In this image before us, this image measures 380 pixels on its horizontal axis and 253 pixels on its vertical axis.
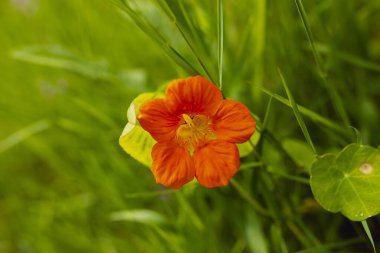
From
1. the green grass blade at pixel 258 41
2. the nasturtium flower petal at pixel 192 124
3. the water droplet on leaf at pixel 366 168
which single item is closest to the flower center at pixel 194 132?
the nasturtium flower petal at pixel 192 124

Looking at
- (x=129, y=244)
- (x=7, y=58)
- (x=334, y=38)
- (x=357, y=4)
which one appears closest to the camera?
(x=334, y=38)

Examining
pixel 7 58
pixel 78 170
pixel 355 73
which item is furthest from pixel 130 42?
pixel 355 73

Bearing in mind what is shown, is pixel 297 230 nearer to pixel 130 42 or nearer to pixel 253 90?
pixel 253 90

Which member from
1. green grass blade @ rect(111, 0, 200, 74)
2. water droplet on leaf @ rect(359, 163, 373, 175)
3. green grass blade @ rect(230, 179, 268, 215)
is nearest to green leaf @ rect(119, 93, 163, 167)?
green grass blade @ rect(111, 0, 200, 74)

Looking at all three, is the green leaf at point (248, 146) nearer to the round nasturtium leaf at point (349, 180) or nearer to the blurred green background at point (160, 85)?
the blurred green background at point (160, 85)

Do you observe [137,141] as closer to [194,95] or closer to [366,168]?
[194,95]

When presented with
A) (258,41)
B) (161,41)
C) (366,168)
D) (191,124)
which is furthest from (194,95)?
(258,41)
